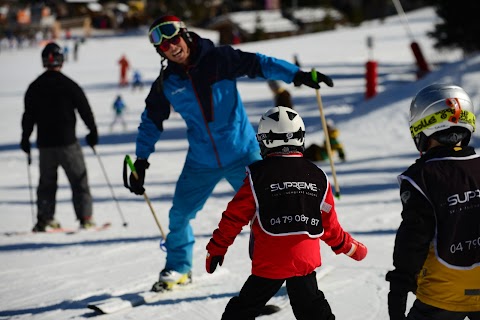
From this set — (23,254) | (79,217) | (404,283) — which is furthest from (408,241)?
(79,217)

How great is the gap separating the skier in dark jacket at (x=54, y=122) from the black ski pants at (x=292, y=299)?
4.46 m

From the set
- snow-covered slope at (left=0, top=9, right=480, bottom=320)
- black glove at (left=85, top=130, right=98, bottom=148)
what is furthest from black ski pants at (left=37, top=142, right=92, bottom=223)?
snow-covered slope at (left=0, top=9, right=480, bottom=320)

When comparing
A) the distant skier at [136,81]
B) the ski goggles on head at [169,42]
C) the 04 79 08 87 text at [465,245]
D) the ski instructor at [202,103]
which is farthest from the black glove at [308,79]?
the distant skier at [136,81]

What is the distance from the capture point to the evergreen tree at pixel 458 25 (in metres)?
22.3

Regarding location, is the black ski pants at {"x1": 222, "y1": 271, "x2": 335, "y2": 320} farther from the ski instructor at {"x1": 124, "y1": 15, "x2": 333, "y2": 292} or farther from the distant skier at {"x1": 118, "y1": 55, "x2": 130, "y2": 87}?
the distant skier at {"x1": 118, "y1": 55, "x2": 130, "y2": 87}

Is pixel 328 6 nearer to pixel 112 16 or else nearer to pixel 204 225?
pixel 112 16

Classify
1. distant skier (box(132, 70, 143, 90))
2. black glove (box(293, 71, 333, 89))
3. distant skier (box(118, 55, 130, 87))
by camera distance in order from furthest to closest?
1. distant skier (box(118, 55, 130, 87))
2. distant skier (box(132, 70, 143, 90))
3. black glove (box(293, 71, 333, 89))

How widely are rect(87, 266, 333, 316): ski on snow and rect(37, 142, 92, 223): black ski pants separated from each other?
106 inches

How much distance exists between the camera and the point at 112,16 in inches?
2987

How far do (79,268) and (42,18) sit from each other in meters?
65.1

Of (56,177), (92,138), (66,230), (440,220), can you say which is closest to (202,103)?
(440,220)

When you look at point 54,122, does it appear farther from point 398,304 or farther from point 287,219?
point 398,304

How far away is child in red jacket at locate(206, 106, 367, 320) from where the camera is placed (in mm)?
3529

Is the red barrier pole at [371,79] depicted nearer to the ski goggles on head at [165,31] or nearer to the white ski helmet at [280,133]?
the ski goggles on head at [165,31]
